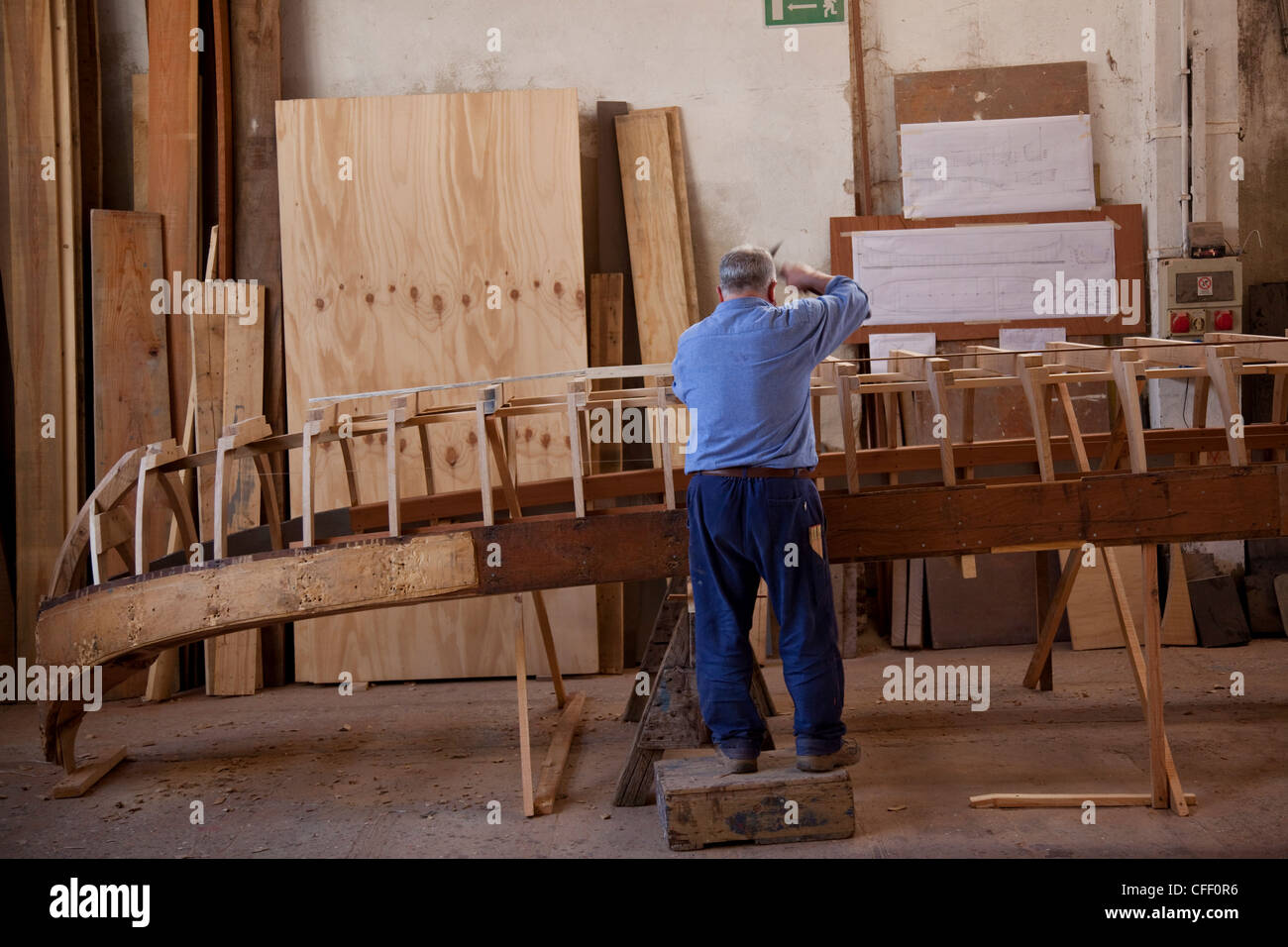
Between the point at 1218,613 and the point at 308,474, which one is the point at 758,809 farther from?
the point at 1218,613

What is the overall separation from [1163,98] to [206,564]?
17.8 ft

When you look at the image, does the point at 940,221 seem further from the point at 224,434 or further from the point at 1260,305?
the point at 224,434

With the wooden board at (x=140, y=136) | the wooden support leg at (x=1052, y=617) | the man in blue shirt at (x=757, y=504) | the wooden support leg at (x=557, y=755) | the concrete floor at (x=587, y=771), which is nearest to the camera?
the man in blue shirt at (x=757, y=504)

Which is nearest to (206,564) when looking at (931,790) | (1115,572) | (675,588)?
(675,588)

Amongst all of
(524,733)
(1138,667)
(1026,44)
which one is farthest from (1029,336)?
(524,733)

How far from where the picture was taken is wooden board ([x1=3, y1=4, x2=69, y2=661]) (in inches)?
233

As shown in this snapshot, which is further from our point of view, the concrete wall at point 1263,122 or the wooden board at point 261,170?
the concrete wall at point 1263,122

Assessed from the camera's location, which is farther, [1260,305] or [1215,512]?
[1260,305]

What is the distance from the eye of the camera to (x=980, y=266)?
6262 mm

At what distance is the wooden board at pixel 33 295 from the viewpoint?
19.4ft

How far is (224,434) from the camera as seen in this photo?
4.28 meters

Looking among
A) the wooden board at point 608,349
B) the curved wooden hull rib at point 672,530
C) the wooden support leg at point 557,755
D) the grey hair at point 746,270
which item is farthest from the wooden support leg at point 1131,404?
the wooden board at point 608,349

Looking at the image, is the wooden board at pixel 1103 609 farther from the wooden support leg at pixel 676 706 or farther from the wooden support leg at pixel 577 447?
A: the wooden support leg at pixel 577 447

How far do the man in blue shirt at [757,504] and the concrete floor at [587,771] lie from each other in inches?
17.8
